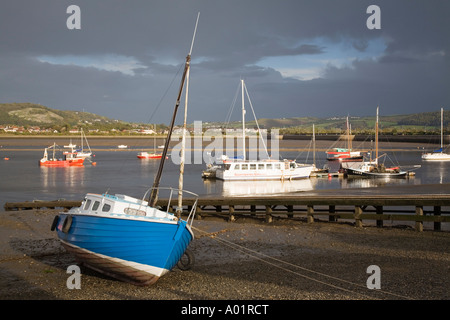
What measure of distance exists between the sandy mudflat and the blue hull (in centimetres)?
46

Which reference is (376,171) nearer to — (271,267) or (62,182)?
(62,182)

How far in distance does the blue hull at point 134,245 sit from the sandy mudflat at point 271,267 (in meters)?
0.46

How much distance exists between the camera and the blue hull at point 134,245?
A: 12.2 metres

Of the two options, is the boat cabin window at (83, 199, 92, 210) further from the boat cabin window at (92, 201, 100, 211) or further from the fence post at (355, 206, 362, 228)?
the fence post at (355, 206, 362, 228)

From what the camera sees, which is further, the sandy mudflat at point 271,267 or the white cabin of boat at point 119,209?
the white cabin of boat at point 119,209

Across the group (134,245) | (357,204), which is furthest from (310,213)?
(134,245)

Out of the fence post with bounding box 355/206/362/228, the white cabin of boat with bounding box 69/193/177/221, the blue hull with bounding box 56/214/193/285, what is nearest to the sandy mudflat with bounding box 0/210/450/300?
the fence post with bounding box 355/206/362/228

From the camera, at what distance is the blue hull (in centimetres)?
1216

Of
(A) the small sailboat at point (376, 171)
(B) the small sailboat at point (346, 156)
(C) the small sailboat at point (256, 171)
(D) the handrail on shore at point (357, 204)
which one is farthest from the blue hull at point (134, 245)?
(B) the small sailboat at point (346, 156)

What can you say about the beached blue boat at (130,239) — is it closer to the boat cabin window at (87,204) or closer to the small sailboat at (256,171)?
the boat cabin window at (87,204)

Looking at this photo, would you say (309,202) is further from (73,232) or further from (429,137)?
(429,137)
